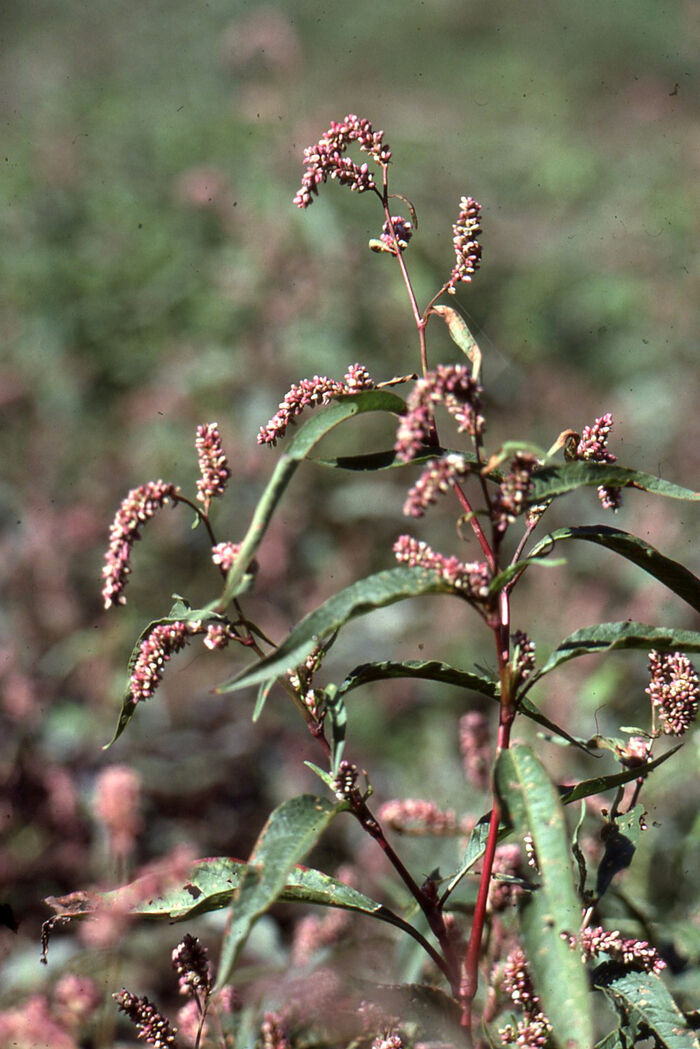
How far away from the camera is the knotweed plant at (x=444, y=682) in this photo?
3.31ft

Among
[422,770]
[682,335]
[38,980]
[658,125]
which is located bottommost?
[38,980]

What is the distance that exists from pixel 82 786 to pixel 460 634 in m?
1.46

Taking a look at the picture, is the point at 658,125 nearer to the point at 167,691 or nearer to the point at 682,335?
the point at 682,335

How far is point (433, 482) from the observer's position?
103 cm

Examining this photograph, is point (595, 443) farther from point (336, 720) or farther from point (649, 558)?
point (336, 720)

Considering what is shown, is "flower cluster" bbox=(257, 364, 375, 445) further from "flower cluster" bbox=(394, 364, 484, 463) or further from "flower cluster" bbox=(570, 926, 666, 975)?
"flower cluster" bbox=(570, 926, 666, 975)

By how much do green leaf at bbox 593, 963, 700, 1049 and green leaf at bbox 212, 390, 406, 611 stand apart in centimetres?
68

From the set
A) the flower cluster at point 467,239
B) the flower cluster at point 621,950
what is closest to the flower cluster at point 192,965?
the flower cluster at point 621,950

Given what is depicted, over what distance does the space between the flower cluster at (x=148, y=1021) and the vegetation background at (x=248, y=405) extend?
616mm

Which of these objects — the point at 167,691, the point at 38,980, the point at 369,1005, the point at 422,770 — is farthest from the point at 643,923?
the point at 167,691

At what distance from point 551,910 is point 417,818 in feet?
2.93

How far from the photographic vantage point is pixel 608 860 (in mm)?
1390

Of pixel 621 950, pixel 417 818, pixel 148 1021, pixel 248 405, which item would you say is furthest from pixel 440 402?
pixel 248 405

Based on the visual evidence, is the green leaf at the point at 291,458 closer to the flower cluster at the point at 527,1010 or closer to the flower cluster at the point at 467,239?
the flower cluster at the point at 467,239
